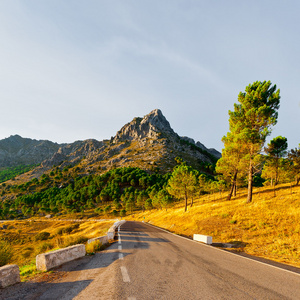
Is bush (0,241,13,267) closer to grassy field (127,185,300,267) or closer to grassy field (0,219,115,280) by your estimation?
grassy field (0,219,115,280)

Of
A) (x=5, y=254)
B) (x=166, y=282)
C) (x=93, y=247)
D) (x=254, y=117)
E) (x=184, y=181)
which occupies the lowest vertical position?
(x=5, y=254)

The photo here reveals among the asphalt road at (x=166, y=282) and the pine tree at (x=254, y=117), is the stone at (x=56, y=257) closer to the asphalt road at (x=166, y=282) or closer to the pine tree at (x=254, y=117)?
the asphalt road at (x=166, y=282)

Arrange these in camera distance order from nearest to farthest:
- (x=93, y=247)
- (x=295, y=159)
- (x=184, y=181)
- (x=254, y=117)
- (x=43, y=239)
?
(x=93, y=247)
(x=254, y=117)
(x=295, y=159)
(x=43, y=239)
(x=184, y=181)

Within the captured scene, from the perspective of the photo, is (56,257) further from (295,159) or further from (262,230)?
(295,159)

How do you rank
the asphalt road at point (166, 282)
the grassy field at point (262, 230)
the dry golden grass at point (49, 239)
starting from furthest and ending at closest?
the dry golden grass at point (49, 239) < the grassy field at point (262, 230) < the asphalt road at point (166, 282)

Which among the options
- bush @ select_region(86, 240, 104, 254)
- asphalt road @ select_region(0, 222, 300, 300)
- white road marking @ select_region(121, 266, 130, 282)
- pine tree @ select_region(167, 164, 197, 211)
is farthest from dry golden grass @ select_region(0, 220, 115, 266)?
pine tree @ select_region(167, 164, 197, 211)

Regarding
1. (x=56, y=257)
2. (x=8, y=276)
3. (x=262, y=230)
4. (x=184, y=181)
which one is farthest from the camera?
(x=184, y=181)

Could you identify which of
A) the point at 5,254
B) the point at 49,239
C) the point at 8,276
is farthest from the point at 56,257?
the point at 49,239

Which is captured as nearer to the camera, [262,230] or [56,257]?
[56,257]

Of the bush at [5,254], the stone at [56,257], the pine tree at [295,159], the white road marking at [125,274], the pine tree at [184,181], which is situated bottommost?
the bush at [5,254]

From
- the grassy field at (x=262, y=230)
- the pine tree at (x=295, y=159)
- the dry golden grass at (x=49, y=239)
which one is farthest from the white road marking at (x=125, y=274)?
the pine tree at (x=295, y=159)

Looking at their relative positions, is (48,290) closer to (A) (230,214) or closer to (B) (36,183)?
(A) (230,214)

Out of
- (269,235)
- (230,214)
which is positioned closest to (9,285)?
(269,235)

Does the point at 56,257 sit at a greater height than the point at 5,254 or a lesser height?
greater
